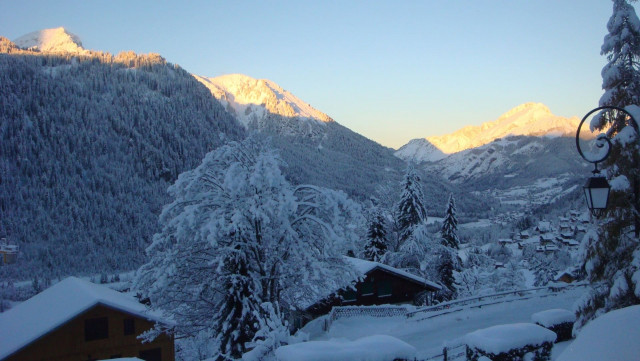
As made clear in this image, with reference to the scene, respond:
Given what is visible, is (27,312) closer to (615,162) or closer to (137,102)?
(615,162)

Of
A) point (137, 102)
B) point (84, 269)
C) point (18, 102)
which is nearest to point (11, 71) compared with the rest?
point (18, 102)

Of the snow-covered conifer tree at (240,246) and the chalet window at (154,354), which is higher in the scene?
the snow-covered conifer tree at (240,246)

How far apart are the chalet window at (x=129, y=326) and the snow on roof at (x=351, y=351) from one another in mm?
28370

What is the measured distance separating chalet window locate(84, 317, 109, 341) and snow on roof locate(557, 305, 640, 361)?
33.0 m

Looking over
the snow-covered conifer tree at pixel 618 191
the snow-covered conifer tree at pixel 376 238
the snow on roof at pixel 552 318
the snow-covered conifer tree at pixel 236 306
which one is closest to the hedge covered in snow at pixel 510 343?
the snow-covered conifer tree at pixel 618 191

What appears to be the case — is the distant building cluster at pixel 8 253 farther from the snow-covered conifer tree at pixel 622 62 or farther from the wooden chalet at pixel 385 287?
the snow-covered conifer tree at pixel 622 62

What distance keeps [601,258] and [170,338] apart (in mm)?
27494

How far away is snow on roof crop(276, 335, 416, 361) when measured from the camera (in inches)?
280

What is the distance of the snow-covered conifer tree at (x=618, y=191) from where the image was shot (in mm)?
11922

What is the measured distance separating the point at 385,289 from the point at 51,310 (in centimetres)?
2356

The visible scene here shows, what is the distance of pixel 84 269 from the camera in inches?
3752

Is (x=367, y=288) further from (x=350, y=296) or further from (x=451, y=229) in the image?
(x=451, y=229)

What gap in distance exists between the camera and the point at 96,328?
30.7 metres

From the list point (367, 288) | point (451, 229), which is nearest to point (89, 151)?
point (367, 288)
